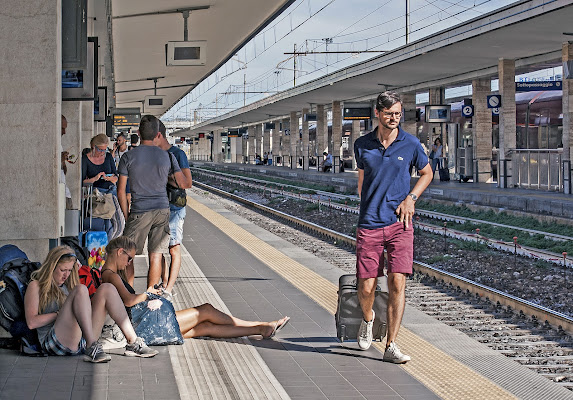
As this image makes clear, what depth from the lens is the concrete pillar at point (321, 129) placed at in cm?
5181

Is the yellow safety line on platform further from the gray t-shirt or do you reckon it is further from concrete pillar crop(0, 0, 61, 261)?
concrete pillar crop(0, 0, 61, 261)

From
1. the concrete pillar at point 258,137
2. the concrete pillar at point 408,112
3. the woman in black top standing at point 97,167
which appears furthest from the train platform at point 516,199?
the concrete pillar at point 258,137

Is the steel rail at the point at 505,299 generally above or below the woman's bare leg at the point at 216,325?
below

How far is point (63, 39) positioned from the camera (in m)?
7.90

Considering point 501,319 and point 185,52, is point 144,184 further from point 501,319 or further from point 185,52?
point 185,52

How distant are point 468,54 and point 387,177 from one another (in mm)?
21705

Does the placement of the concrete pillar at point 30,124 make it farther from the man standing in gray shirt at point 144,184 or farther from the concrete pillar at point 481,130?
the concrete pillar at point 481,130

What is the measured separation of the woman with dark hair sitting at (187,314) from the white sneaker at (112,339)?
172mm

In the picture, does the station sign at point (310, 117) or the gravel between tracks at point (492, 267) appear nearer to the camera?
the gravel between tracks at point (492, 267)

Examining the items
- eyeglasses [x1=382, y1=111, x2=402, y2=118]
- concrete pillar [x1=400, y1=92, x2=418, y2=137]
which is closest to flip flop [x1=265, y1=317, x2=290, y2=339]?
eyeglasses [x1=382, y1=111, x2=402, y2=118]

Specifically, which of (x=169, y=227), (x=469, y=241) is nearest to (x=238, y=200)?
(x=469, y=241)

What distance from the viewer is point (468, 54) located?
26.5 m

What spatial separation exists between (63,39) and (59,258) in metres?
2.91

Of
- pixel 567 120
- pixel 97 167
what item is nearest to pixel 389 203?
pixel 97 167
